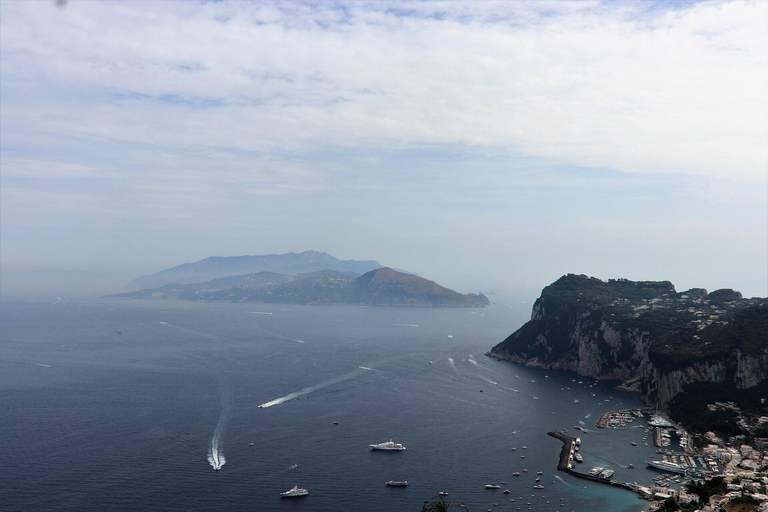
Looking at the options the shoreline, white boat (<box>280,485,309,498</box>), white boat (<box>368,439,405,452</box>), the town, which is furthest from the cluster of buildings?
white boat (<box>280,485,309,498</box>)

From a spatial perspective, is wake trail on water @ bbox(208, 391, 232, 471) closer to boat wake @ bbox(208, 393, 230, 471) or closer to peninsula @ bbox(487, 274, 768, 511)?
boat wake @ bbox(208, 393, 230, 471)

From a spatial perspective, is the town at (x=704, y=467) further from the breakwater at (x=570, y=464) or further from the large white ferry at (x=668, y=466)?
the breakwater at (x=570, y=464)

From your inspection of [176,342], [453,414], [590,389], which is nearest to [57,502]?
[453,414]

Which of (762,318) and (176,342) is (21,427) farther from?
(762,318)

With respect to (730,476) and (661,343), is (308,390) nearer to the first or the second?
(730,476)

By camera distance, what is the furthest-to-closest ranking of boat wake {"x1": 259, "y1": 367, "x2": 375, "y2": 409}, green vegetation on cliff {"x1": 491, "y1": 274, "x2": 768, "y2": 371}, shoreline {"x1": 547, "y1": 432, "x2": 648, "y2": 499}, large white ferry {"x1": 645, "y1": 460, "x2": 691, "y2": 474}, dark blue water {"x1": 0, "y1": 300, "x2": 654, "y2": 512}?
green vegetation on cliff {"x1": 491, "y1": 274, "x2": 768, "y2": 371} → boat wake {"x1": 259, "y1": 367, "x2": 375, "y2": 409} → large white ferry {"x1": 645, "y1": 460, "x2": 691, "y2": 474} → shoreline {"x1": 547, "y1": 432, "x2": 648, "y2": 499} → dark blue water {"x1": 0, "y1": 300, "x2": 654, "y2": 512}

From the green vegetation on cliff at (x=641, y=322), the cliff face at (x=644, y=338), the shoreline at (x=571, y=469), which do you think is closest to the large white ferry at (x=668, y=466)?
the shoreline at (x=571, y=469)

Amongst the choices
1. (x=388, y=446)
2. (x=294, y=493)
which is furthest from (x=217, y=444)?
(x=388, y=446)
